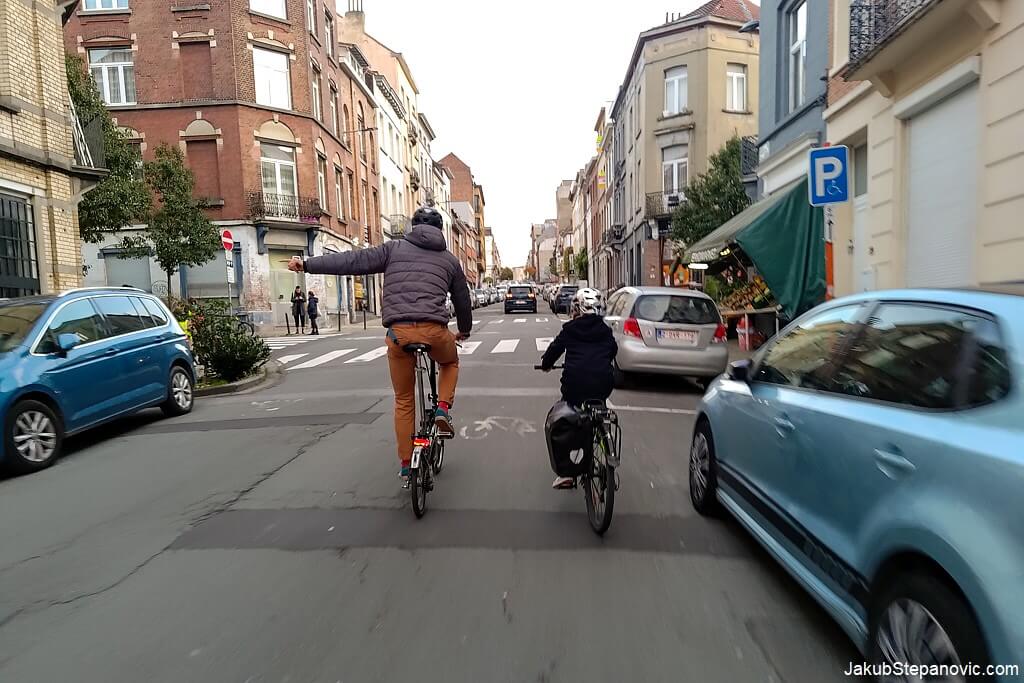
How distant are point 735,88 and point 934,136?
22.5 metres

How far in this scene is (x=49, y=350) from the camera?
6.57m

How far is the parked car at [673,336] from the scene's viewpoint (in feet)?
31.6

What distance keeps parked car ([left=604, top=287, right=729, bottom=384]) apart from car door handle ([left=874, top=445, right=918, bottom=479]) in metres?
7.31

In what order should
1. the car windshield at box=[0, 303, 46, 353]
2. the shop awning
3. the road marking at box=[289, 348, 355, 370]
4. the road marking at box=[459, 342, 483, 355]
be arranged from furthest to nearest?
1. the road marking at box=[459, 342, 483, 355]
2. the road marking at box=[289, 348, 355, 370]
3. the shop awning
4. the car windshield at box=[0, 303, 46, 353]

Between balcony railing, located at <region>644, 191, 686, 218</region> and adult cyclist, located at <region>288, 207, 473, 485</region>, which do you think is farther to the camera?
balcony railing, located at <region>644, 191, 686, 218</region>

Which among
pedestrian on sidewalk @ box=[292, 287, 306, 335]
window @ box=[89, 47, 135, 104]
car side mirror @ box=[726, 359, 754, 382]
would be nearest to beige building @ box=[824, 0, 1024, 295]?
car side mirror @ box=[726, 359, 754, 382]

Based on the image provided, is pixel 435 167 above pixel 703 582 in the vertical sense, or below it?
above

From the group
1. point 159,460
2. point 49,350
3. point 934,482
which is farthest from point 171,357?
point 934,482

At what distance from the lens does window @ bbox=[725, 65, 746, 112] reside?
2969cm

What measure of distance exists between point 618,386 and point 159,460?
6471mm

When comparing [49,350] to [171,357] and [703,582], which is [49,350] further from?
[703,582]

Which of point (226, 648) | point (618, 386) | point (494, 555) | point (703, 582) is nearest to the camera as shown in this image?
point (226, 648)

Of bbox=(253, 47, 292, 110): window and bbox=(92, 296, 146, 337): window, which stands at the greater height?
bbox=(253, 47, 292, 110): window

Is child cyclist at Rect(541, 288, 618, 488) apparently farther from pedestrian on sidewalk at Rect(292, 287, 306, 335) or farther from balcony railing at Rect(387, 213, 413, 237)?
balcony railing at Rect(387, 213, 413, 237)
